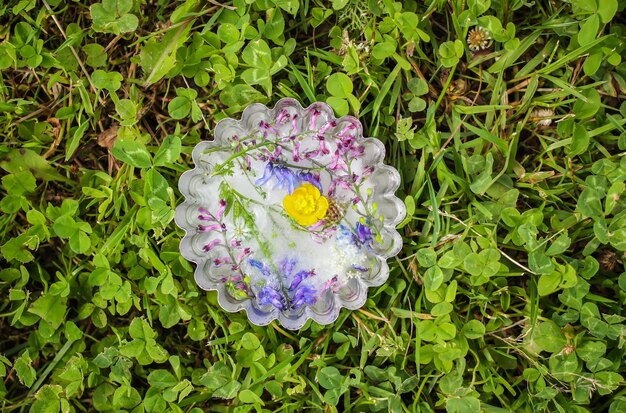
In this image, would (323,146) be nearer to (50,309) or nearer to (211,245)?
(211,245)

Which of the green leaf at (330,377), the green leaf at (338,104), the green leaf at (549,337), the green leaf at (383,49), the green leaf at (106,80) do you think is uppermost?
the green leaf at (383,49)

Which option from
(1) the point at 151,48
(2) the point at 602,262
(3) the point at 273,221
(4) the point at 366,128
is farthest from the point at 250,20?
(2) the point at 602,262

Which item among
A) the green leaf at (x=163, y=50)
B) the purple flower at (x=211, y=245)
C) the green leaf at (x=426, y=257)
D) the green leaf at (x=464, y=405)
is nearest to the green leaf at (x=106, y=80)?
the green leaf at (x=163, y=50)

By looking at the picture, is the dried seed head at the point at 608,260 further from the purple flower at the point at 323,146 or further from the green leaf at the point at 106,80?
the green leaf at the point at 106,80

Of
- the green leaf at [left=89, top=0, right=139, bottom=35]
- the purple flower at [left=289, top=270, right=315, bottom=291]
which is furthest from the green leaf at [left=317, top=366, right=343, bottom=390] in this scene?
the green leaf at [left=89, top=0, right=139, bottom=35]

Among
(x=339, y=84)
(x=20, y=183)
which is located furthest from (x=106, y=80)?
(x=339, y=84)
